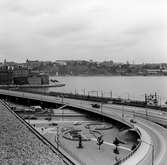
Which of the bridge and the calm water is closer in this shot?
the bridge

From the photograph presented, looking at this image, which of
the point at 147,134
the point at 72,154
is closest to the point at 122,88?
the point at 147,134

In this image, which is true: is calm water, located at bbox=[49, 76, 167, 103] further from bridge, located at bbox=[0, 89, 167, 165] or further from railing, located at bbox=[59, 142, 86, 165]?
railing, located at bbox=[59, 142, 86, 165]

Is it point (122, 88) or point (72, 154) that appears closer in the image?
point (72, 154)

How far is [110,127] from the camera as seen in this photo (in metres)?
30.4

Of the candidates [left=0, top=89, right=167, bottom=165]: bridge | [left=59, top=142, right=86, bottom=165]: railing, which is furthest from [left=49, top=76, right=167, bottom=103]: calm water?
[left=59, top=142, right=86, bottom=165]: railing

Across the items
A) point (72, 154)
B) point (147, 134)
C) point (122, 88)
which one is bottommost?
point (72, 154)

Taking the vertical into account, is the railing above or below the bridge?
below

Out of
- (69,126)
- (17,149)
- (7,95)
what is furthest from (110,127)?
(7,95)

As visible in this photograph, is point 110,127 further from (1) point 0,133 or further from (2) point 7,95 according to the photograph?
(2) point 7,95

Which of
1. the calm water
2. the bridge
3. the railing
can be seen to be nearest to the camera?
the bridge

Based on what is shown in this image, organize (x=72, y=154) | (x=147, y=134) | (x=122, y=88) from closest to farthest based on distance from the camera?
(x=72, y=154), (x=147, y=134), (x=122, y=88)

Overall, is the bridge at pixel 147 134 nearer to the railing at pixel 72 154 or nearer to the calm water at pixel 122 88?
the railing at pixel 72 154

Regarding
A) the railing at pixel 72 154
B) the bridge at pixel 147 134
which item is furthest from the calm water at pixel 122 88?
the railing at pixel 72 154

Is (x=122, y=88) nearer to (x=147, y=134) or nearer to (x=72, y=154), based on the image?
(x=147, y=134)
